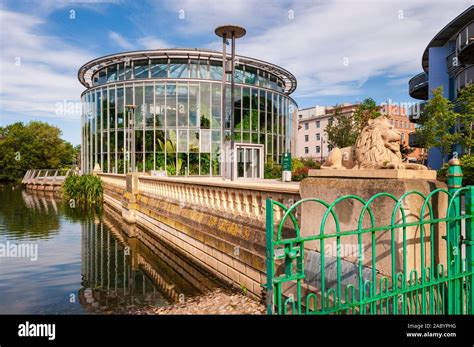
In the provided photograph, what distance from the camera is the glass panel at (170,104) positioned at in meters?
28.3

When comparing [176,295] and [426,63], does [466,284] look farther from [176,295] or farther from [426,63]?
[426,63]

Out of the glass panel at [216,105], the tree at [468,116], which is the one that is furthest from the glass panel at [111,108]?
the tree at [468,116]

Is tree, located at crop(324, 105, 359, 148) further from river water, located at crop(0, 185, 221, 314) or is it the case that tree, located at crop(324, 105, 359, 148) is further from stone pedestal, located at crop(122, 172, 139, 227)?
river water, located at crop(0, 185, 221, 314)

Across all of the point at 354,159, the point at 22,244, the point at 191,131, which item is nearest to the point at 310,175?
the point at 354,159

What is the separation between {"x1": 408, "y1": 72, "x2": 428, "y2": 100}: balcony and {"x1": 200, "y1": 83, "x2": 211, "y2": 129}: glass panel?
939 inches

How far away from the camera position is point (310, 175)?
520cm

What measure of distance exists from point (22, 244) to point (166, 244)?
17.4ft

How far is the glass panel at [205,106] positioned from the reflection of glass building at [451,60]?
55.2ft

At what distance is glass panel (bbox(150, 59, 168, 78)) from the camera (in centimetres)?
2897

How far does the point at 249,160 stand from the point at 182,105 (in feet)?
23.5

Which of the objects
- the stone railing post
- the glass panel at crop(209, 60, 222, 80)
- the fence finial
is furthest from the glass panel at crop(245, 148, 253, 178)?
the fence finial

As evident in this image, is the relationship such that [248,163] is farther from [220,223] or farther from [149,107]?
[220,223]

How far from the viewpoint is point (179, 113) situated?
92.4 ft
